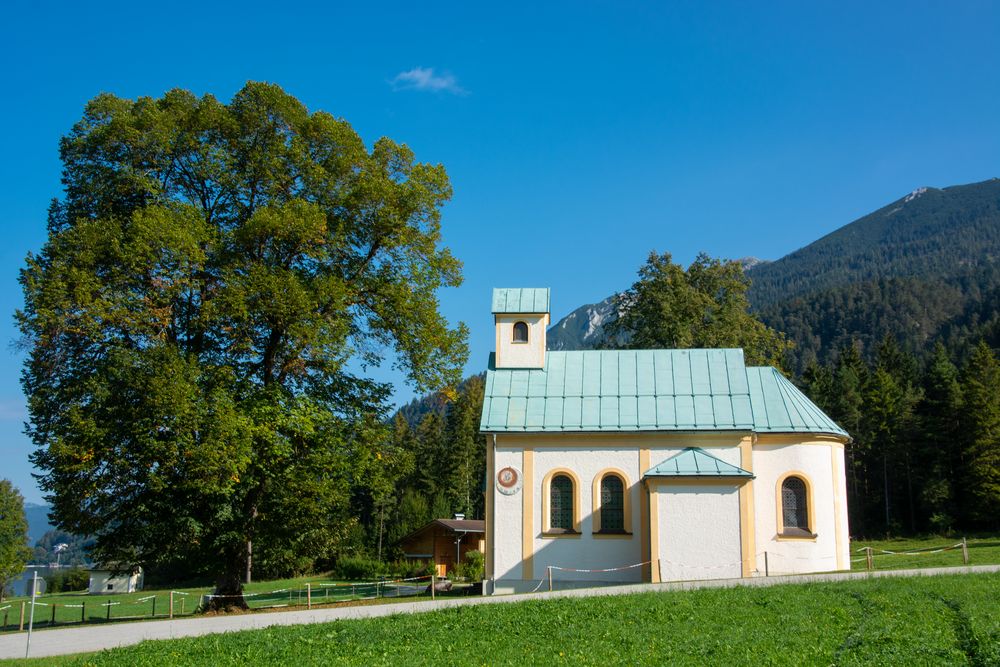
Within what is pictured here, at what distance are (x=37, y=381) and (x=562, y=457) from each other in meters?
15.2

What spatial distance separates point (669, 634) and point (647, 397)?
48.4 feet

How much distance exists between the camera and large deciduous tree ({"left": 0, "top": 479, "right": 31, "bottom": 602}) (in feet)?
196

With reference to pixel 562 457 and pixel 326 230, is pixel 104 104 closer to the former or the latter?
pixel 326 230

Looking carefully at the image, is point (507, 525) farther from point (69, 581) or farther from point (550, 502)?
point (69, 581)

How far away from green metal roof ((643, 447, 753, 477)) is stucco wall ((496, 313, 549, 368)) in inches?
241

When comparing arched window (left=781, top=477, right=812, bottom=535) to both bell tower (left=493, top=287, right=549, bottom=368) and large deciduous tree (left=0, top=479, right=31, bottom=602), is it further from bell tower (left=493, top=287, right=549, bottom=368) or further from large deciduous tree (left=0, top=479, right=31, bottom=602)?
large deciduous tree (left=0, top=479, right=31, bottom=602)

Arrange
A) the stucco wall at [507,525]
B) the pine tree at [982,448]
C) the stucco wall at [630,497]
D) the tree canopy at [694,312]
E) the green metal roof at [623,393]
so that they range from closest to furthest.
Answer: the stucco wall at [630,497]
the stucco wall at [507,525]
the green metal roof at [623,393]
the tree canopy at [694,312]
the pine tree at [982,448]

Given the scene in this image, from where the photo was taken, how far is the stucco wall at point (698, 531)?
25.0 m

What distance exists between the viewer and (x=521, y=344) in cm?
3072

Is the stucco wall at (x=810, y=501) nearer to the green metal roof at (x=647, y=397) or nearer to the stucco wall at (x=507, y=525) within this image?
the green metal roof at (x=647, y=397)

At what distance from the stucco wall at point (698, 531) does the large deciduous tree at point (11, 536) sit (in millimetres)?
49575

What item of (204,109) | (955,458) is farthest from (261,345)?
(955,458)

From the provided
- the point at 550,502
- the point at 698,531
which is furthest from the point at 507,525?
the point at 698,531

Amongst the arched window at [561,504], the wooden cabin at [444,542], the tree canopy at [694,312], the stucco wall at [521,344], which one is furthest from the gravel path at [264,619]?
the wooden cabin at [444,542]
